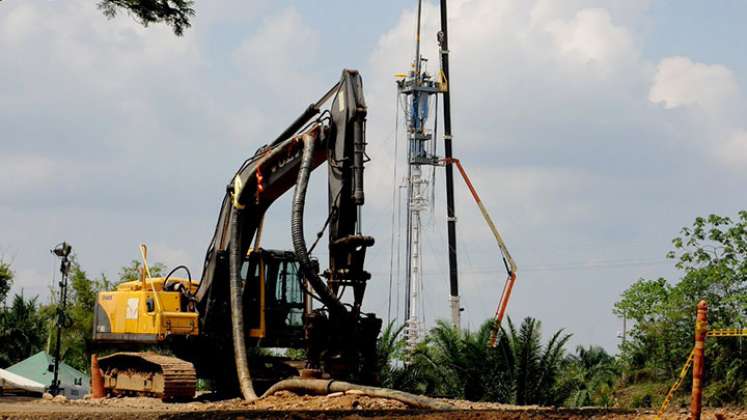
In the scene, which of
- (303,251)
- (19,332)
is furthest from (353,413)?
(19,332)

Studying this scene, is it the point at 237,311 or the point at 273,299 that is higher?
the point at 273,299

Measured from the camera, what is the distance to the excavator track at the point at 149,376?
76.8ft

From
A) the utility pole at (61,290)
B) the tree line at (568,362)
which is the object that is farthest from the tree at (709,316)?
the utility pole at (61,290)

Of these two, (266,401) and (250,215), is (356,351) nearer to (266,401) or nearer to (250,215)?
(266,401)

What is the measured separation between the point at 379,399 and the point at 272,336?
255 inches

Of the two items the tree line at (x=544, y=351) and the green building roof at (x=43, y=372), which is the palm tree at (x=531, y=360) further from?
the green building roof at (x=43, y=372)

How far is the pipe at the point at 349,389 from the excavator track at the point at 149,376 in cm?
252

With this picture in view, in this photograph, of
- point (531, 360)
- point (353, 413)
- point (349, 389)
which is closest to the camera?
point (353, 413)

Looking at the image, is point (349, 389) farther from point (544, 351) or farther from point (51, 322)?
point (51, 322)

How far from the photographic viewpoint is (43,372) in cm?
4288

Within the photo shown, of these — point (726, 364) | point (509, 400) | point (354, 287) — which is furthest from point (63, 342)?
point (354, 287)

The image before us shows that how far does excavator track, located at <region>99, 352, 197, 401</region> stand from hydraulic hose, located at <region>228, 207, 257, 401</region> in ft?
3.61

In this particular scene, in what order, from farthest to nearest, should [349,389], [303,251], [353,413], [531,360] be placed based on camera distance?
1. [531,360]
2. [303,251]
3. [349,389]
4. [353,413]

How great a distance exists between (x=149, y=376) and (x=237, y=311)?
2736 millimetres
